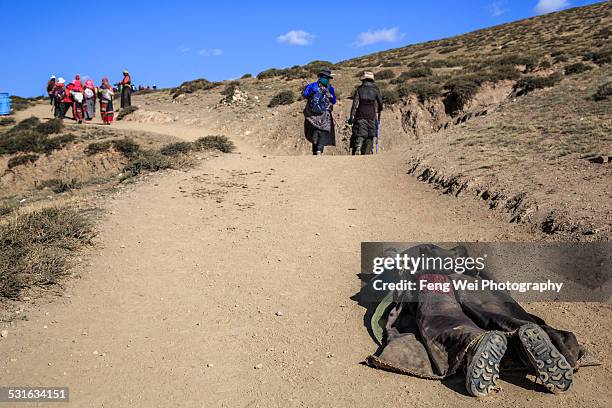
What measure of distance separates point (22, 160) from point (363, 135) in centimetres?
1203

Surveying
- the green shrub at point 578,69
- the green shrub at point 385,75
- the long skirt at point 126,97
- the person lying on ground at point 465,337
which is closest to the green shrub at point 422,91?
the green shrub at point 578,69

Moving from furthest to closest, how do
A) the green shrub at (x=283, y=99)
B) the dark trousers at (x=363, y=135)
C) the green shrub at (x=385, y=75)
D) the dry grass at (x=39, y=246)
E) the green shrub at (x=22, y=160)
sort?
the green shrub at (x=385, y=75)
the green shrub at (x=283, y=99)
the green shrub at (x=22, y=160)
the dark trousers at (x=363, y=135)
the dry grass at (x=39, y=246)

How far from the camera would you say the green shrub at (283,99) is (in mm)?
20438

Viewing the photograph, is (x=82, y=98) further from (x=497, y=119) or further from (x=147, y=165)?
(x=497, y=119)

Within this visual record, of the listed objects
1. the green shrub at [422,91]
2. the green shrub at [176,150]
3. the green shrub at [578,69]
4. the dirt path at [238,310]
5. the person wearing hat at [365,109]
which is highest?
the green shrub at [578,69]

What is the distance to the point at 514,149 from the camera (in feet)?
28.5

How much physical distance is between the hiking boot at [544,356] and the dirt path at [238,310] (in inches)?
6.6

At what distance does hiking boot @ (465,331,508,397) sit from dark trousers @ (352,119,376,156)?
8734mm

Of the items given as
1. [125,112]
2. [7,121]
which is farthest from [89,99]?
[7,121]

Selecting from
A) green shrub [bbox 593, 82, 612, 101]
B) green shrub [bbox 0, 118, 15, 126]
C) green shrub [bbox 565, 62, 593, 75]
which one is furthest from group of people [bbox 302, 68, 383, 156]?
green shrub [bbox 0, 118, 15, 126]

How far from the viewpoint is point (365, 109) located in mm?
10984

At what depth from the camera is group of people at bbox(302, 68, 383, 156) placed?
10859 millimetres

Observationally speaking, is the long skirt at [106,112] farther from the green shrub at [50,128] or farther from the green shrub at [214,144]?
the green shrub at [214,144]

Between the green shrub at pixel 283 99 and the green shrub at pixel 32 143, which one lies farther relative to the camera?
the green shrub at pixel 283 99
